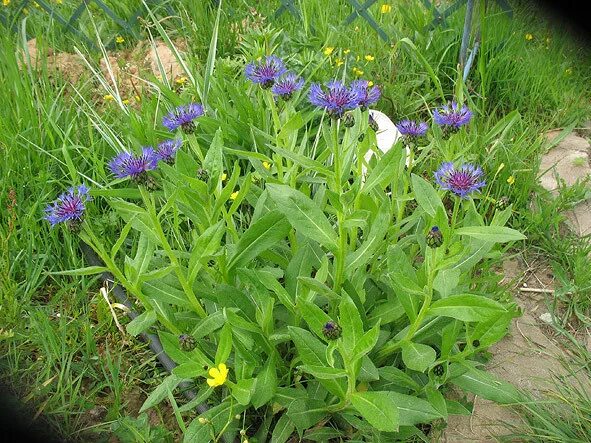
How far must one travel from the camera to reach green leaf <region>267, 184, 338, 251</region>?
64.7 inches

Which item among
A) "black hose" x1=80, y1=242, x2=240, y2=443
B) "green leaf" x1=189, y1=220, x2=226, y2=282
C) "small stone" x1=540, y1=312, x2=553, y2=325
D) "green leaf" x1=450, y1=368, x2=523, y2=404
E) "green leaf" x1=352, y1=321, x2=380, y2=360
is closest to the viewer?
"green leaf" x1=352, y1=321, x2=380, y2=360

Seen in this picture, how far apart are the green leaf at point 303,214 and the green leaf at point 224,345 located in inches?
11.6

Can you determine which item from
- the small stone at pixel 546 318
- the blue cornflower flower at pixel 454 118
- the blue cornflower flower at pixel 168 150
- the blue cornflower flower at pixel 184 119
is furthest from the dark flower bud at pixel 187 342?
the small stone at pixel 546 318

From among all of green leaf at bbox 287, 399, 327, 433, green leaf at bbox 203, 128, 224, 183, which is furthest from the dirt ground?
green leaf at bbox 203, 128, 224, 183

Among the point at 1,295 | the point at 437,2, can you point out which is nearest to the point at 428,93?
the point at 437,2

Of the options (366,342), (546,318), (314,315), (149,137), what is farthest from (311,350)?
(149,137)

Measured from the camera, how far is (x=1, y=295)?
2094 millimetres

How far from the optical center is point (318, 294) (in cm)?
179

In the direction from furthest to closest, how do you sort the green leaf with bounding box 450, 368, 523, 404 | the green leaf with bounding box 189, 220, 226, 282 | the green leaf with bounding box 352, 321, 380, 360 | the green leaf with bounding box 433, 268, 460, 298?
1. the green leaf with bounding box 450, 368, 523, 404
2. the green leaf with bounding box 189, 220, 226, 282
3. the green leaf with bounding box 433, 268, 460, 298
4. the green leaf with bounding box 352, 321, 380, 360

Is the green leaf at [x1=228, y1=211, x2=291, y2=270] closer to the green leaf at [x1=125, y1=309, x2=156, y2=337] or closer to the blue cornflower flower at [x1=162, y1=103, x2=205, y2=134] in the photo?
the green leaf at [x1=125, y1=309, x2=156, y2=337]

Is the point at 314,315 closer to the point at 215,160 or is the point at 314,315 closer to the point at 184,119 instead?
the point at 215,160

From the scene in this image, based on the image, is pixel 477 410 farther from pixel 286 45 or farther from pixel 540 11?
pixel 540 11

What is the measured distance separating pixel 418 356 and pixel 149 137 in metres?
1.41

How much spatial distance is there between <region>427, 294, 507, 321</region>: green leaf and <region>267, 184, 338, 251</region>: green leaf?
30 cm
